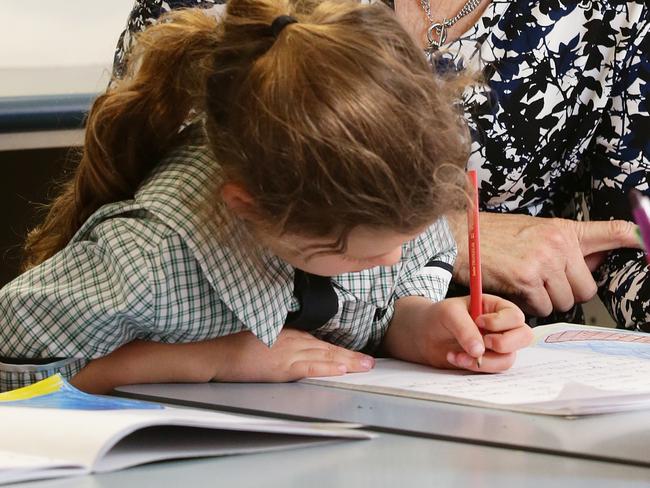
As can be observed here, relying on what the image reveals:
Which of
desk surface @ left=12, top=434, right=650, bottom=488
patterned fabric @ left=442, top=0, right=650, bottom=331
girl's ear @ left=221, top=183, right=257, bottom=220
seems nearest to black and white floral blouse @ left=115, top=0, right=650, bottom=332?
patterned fabric @ left=442, top=0, right=650, bottom=331

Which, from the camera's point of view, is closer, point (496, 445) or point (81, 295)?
point (496, 445)

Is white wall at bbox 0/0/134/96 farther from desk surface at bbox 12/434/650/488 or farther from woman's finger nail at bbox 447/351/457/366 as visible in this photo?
desk surface at bbox 12/434/650/488

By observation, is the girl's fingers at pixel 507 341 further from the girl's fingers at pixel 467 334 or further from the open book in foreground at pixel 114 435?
the open book in foreground at pixel 114 435

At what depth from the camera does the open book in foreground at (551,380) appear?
0.78m

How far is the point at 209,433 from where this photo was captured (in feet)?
2.29

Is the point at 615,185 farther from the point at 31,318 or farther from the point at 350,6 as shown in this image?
the point at 31,318

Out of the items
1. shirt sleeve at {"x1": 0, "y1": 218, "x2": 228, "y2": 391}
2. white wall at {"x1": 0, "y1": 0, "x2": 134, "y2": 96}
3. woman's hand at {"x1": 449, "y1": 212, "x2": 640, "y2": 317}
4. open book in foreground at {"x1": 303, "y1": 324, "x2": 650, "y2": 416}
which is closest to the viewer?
open book in foreground at {"x1": 303, "y1": 324, "x2": 650, "y2": 416}

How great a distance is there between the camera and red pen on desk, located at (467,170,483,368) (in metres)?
0.96

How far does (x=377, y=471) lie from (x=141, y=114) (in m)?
0.53

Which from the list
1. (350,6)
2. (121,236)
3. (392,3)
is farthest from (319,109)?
(392,3)

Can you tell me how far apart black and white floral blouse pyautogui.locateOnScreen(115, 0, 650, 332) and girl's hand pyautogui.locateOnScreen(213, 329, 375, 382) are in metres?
0.47

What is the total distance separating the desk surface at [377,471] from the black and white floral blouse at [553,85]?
0.75 meters

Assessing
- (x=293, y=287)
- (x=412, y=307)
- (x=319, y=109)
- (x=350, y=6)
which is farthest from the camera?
(x=412, y=307)

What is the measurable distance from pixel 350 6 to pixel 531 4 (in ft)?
1.82
